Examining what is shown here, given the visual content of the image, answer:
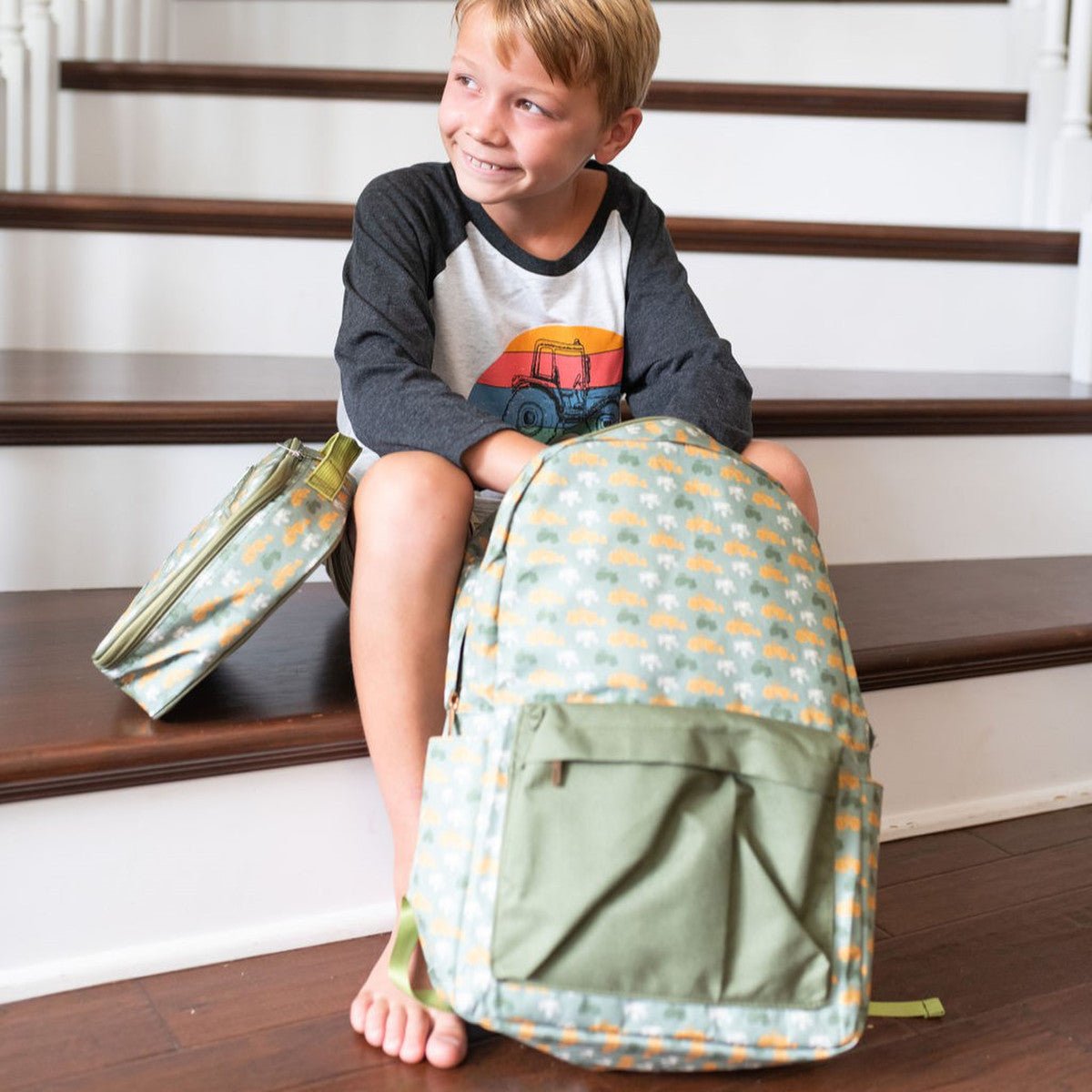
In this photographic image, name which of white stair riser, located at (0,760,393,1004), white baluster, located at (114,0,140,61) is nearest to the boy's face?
white stair riser, located at (0,760,393,1004)

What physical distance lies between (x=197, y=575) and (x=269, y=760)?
0.15 m

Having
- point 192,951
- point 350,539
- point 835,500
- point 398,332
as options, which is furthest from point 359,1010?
point 835,500

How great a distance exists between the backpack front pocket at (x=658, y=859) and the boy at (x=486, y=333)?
0.16 metres

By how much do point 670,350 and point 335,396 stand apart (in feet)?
1.15

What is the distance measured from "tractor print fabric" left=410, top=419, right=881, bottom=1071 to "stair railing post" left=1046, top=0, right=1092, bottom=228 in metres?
1.19

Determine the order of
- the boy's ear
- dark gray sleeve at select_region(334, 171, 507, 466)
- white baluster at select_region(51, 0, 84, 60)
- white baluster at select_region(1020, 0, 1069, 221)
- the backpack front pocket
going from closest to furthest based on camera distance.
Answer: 1. the backpack front pocket
2. dark gray sleeve at select_region(334, 171, 507, 466)
3. the boy's ear
4. white baluster at select_region(51, 0, 84, 60)
5. white baluster at select_region(1020, 0, 1069, 221)

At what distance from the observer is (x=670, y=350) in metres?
1.21

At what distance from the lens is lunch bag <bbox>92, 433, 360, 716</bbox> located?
3.34ft

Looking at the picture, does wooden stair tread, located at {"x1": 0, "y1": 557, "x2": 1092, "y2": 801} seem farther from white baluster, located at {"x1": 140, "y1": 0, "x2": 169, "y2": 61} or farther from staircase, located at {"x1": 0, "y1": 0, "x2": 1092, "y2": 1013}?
white baluster, located at {"x1": 140, "y1": 0, "x2": 169, "y2": 61}

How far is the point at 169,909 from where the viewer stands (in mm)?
1041

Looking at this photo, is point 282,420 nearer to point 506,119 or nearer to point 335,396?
point 335,396

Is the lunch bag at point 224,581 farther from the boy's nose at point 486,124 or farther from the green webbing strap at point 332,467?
the boy's nose at point 486,124

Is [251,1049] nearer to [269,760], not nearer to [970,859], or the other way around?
[269,760]

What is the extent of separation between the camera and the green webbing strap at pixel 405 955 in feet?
3.09
